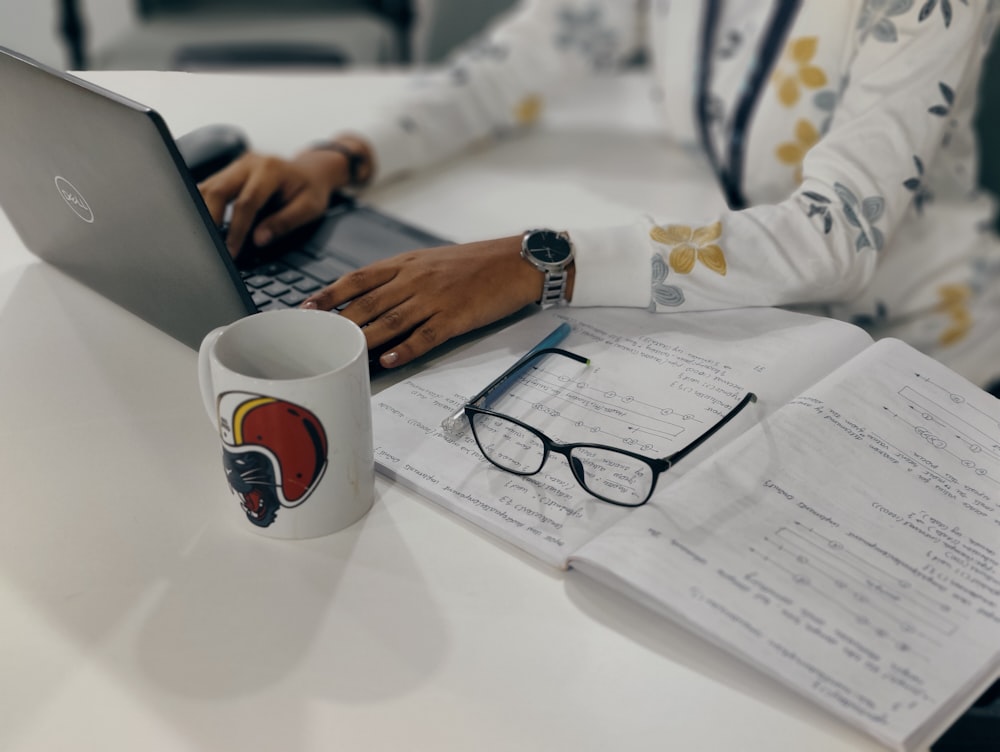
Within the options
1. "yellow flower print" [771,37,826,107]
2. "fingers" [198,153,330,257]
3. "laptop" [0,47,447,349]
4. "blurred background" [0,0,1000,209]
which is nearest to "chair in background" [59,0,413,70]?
"blurred background" [0,0,1000,209]

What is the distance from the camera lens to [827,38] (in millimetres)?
958

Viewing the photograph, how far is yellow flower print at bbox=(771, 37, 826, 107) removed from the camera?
98 cm

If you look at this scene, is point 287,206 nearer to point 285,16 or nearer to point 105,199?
point 105,199

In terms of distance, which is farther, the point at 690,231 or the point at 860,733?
the point at 690,231

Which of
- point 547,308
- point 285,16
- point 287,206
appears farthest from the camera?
point 285,16

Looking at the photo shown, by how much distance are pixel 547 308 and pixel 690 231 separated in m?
0.14

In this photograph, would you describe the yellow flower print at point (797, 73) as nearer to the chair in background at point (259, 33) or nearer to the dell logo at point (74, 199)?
the dell logo at point (74, 199)

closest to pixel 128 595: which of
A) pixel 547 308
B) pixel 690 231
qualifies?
pixel 547 308

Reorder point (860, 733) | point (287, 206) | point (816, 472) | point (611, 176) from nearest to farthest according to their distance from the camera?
point (860, 733)
point (816, 472)
point (287, 206)
point (611, 176)

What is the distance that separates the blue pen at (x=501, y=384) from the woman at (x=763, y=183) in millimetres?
53

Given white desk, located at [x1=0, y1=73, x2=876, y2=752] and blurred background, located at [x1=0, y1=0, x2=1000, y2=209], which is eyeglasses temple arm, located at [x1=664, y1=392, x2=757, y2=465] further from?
blurred background, located at [x1=0, y1=0, x2=1000, y2=209]

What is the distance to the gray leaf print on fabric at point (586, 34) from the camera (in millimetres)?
1339

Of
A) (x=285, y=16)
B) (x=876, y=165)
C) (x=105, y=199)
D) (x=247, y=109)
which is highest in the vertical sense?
(x=876, y=165)

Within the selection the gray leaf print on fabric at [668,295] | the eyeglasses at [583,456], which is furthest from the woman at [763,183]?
the eyeglasses at [583,456]
